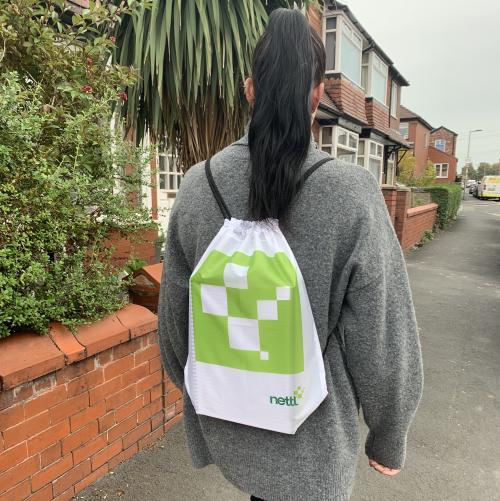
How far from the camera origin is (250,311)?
1043 mm

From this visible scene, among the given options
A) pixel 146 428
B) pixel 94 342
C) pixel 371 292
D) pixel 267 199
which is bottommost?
pixel 146 428

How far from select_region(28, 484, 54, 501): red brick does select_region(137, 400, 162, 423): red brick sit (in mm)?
563

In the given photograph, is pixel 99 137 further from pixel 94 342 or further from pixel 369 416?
pixel 369 416

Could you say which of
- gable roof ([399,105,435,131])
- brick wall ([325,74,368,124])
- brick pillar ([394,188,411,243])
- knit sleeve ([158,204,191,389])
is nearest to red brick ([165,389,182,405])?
knit sleeve ([158,204,191,389])

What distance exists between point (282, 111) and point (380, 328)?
560mm

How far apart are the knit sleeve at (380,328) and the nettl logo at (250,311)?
5.5 inches

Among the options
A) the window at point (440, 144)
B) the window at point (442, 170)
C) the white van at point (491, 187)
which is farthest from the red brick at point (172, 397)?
the window at point (440, 144)

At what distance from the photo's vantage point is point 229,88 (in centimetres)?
309

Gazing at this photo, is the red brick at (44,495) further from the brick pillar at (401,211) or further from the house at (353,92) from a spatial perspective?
the house at (353,92)

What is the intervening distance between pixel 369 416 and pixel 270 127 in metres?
0.77

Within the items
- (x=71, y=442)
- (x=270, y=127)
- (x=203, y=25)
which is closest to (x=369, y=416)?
(x=270, y=127)

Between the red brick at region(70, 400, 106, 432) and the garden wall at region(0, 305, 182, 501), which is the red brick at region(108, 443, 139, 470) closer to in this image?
the garden wall at region(0, 305, 182, 501)

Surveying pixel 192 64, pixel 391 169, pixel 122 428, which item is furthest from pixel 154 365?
pixel 391 169

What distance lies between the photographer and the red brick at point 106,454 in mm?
2216
